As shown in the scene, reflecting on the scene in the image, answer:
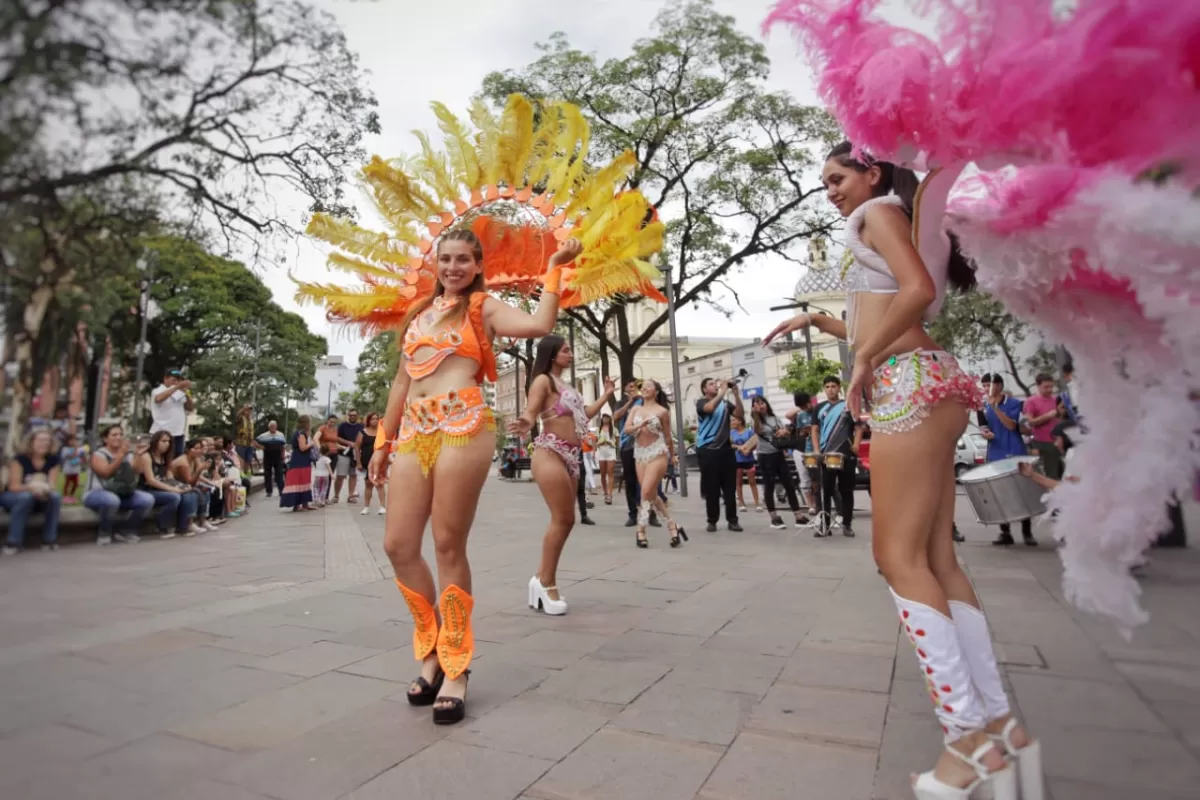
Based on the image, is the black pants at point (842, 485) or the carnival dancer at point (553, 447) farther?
the black pants at point (842, 485)

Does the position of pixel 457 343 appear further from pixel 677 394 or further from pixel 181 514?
pixel 677 394

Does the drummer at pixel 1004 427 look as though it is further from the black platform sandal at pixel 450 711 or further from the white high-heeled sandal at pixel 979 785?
the black platform sandal at pixel 450 711

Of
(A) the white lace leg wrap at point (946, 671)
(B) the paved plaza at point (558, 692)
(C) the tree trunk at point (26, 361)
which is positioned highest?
(C) the tree trunk at point (26, 361)

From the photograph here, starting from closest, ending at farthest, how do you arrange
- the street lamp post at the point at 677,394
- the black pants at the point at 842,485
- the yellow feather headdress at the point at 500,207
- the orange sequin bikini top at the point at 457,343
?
the orange sequin bikini top at the point at 457,343
the yellow feather headdress at the point at 500,207
the black pants at the point at 842,485
the street lamp post at the point at 677,394

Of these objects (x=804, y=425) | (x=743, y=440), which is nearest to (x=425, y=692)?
(x=804, y=425)

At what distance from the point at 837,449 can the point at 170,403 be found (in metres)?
6.82

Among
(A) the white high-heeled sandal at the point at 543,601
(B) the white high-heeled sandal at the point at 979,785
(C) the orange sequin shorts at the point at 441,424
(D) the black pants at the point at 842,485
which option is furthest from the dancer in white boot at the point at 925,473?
(D) the black pants at the point at 842,485

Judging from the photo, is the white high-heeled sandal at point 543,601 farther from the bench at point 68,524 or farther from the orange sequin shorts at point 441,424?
the bench at point 68,524

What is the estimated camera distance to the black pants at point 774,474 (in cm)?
912

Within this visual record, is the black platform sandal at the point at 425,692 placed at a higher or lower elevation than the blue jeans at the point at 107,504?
lower

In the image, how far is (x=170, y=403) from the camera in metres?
1.67

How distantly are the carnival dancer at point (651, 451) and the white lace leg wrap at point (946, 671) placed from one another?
207 inches

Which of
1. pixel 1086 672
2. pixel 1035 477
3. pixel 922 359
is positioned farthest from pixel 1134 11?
pixel 1035 477

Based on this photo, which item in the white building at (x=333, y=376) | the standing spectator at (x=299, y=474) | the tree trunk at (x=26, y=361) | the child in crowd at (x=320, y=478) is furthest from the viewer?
the child in crowd at (x=320, y=478)
